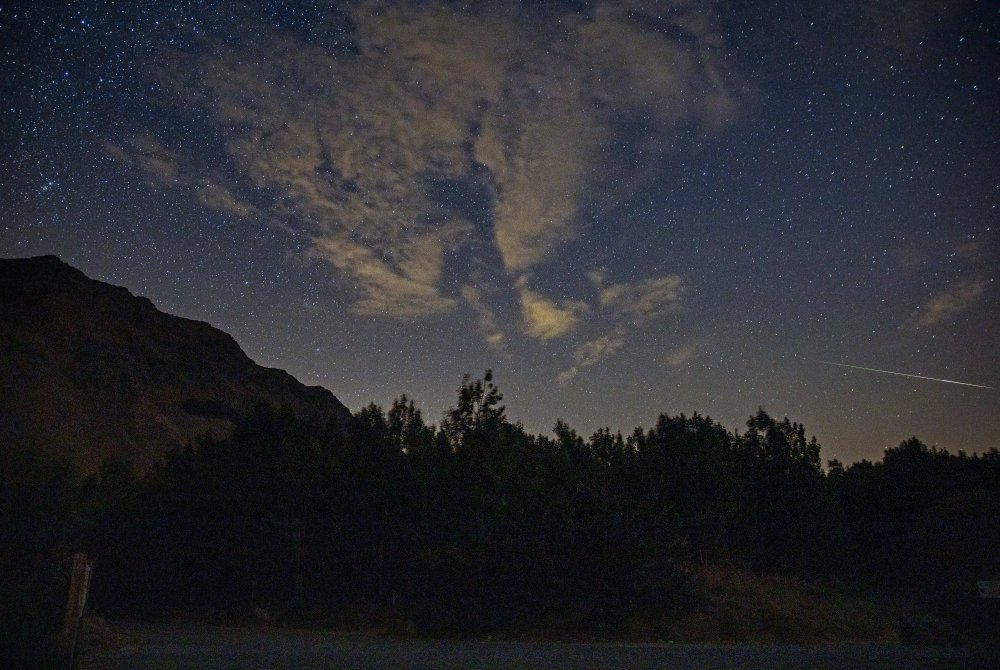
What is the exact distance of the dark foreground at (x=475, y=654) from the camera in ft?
56.4

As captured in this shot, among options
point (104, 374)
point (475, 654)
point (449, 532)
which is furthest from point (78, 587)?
point (104, 374)

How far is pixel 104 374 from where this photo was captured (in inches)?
5217

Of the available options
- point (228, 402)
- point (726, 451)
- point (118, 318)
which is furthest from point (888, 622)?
point (118, 318)

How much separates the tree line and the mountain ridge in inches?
1341

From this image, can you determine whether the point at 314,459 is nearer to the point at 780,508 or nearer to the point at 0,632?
the point at 0,632

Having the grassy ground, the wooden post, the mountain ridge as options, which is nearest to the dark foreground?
the grassy ground

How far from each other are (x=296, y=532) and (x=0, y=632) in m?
23.4

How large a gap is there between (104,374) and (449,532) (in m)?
126

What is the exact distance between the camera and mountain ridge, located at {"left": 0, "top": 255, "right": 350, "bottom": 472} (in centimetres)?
11025

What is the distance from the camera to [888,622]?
35.0m

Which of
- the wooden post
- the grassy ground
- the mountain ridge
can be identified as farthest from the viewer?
the mountain ridge

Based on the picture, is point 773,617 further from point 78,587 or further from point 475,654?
point 78,587

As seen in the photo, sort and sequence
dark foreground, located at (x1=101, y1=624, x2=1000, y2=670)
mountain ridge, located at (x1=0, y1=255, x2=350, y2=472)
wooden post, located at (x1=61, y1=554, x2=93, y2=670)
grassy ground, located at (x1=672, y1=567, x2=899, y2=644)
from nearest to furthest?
wooden post, located at (x1=61, y1=554, x2=93, y2=670) → dark foreground, located at (x1=101, y1=624, x2=1000, y2=670) → grassy ground, located at (x1=672, y1=567, x2=899, y2=644) → mountain ridge, located at (x1=0, y1=255, x2=350, y2=472)

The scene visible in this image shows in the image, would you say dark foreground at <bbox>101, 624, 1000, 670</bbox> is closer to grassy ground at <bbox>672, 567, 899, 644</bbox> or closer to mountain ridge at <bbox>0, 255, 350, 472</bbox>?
grassy ground at <bbox>672, 567, 899, 644</bbox>
